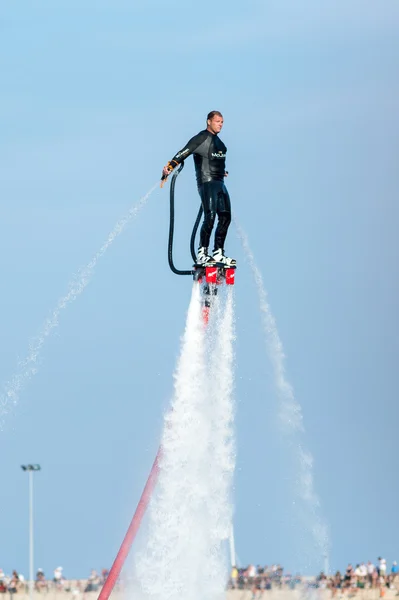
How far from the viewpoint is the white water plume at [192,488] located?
1886 inches

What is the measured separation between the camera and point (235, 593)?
2721 inches

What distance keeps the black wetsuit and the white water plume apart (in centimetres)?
173

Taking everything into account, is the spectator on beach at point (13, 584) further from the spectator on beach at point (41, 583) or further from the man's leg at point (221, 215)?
the man's leg at point (221, 215)

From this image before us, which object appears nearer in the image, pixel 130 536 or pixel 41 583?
pixel 130 536

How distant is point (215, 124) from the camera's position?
46.9 m

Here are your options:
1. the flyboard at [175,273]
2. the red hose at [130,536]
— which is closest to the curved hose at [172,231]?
the flyboard at [175,273]

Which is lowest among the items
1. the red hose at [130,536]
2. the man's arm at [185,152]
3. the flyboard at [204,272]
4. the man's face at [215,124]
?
the red hose at [130,536]

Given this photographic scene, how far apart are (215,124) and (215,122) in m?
0.05

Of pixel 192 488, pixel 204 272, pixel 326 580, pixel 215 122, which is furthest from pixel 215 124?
pixel 326 580

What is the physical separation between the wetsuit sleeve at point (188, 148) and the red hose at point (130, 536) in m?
6.92

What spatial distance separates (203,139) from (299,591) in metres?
24.1

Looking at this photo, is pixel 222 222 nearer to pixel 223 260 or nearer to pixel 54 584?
pixel 223 260

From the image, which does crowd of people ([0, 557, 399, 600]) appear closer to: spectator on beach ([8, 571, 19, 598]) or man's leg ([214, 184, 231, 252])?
spectator on beach ([8, 571, 19, 598])

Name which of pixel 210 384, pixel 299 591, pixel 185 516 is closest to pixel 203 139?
pixel 210 384
